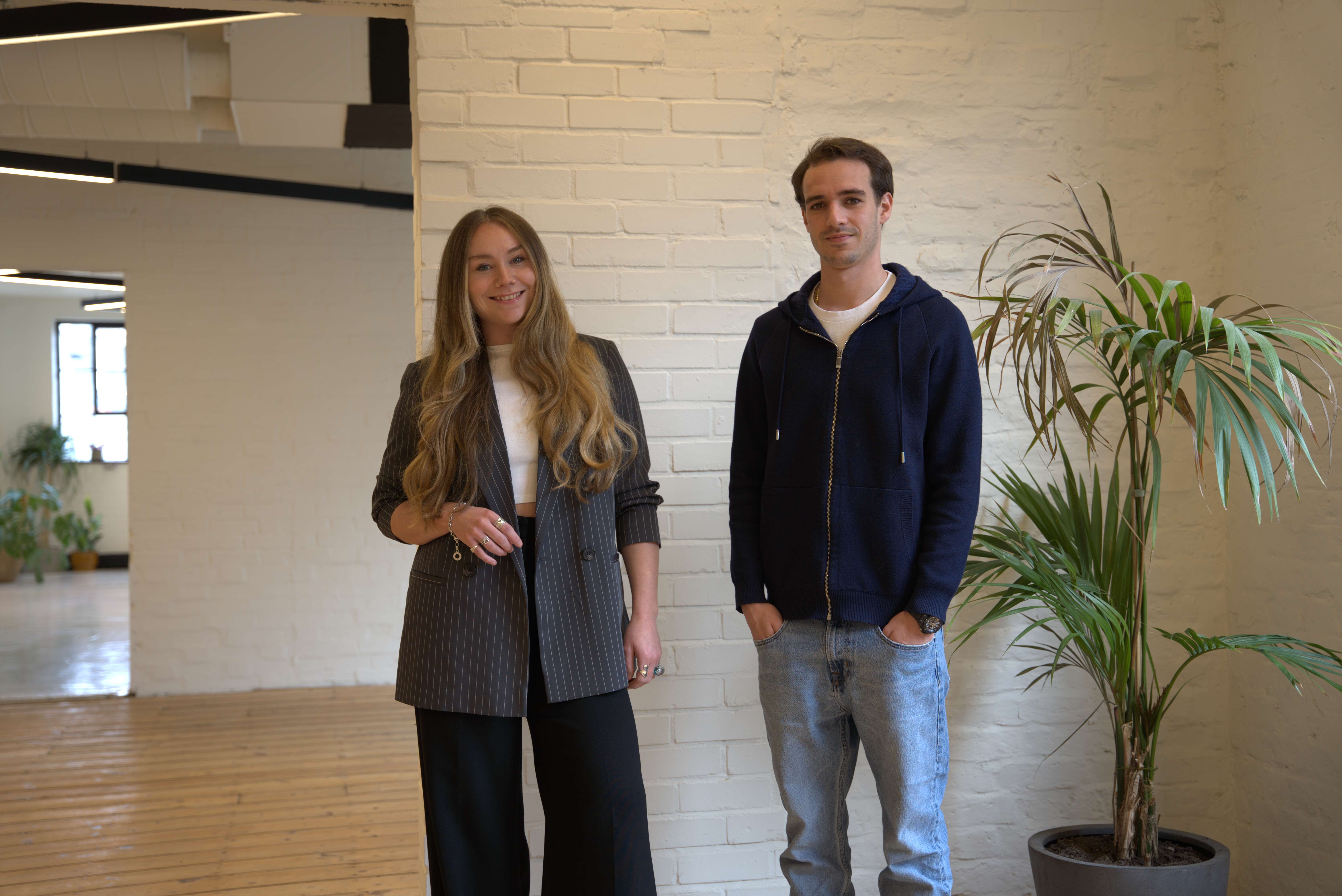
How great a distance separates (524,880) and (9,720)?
4707 millimetres

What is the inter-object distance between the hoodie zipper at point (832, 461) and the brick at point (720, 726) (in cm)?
77

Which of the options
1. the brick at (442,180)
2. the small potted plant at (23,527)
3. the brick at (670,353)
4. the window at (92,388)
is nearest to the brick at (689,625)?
the brick at (670,353)

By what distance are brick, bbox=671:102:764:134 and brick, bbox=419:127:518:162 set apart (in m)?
0.42

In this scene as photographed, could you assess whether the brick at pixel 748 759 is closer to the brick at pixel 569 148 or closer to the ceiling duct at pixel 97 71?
the brick at pixel 569 148

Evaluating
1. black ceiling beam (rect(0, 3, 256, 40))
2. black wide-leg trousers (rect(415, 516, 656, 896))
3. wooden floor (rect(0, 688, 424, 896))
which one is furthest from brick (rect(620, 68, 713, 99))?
black ceiling beam (rect(0, 3, 256, 40))

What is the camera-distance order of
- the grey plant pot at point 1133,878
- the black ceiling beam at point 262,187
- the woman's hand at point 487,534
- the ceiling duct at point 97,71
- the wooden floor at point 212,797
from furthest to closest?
1. the black ceiling beam at point 262,187
2. the ceiling duct at point 97,71
3. the wooden floor at point 212,797
4. the grey plant pot at point 1133,878
5. the woman's hand at point 487,534

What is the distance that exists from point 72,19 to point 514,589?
11.3 ft

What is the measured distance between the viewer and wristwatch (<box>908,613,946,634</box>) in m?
1.82

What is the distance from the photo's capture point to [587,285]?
2518 millimetres

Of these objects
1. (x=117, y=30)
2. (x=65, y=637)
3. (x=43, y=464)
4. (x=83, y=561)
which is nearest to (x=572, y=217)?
(x=117, y=30)

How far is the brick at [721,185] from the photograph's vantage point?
2.56m

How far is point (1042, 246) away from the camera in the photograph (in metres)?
2.74

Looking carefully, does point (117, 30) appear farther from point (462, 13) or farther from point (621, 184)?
point (621, 184)

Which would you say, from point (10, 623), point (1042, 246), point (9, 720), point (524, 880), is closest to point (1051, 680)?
point (1042, 246)
